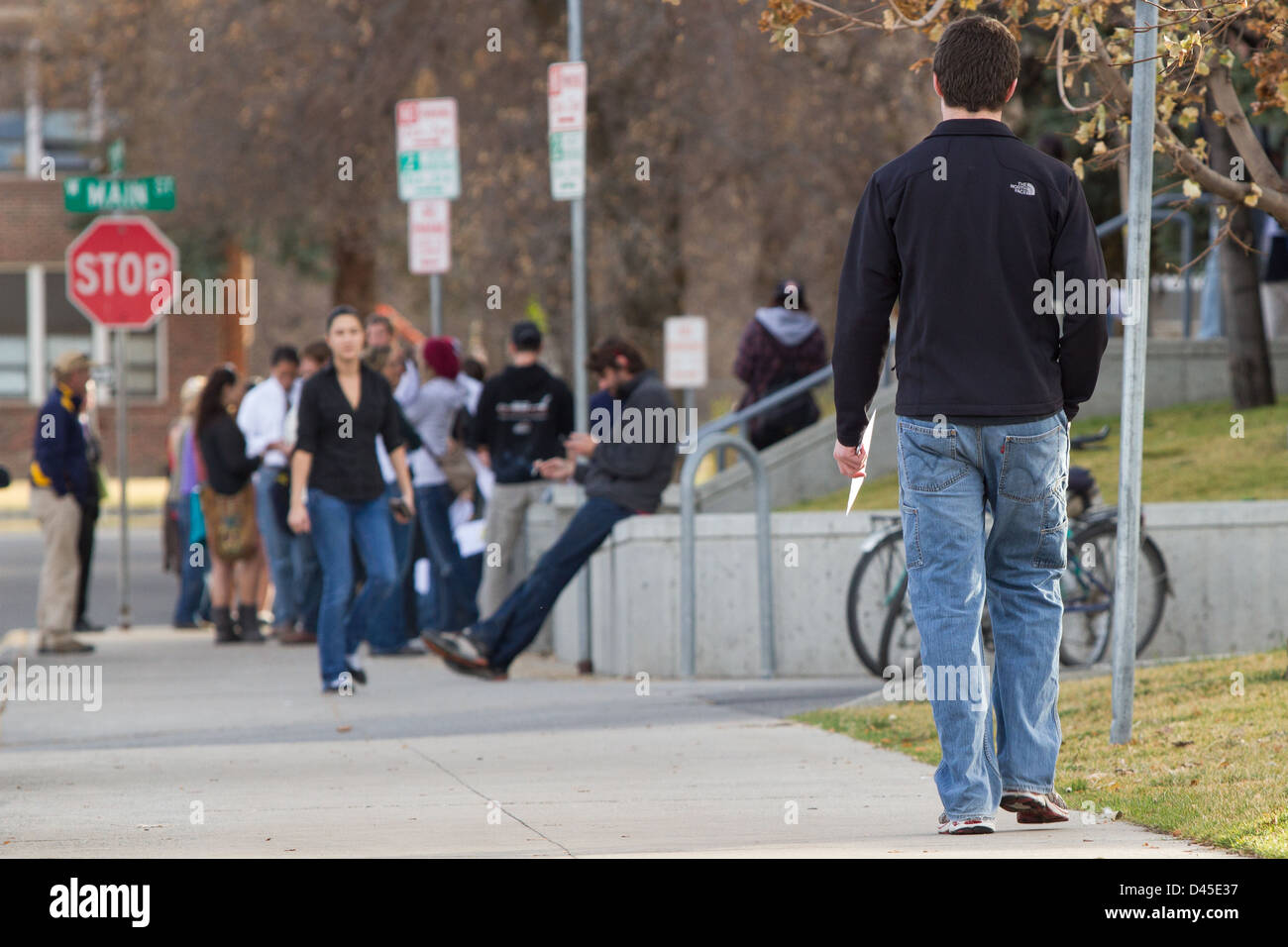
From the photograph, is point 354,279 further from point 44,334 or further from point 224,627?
point 224,627

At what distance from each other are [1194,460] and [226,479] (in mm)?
6165

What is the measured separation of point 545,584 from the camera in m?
10.6

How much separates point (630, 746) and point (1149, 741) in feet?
6.78

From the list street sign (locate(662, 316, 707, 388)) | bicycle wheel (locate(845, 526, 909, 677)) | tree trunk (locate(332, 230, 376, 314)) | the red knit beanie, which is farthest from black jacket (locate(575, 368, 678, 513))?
tree trunk (locate(332, 230, 376, 314))

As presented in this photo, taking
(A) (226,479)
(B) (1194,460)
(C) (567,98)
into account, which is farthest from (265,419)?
(B) (1194,460)

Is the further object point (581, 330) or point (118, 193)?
point (118, 193)

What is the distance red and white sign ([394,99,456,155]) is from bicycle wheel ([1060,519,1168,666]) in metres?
5.99

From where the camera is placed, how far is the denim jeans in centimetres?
1335

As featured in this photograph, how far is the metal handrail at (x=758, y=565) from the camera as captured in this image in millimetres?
10633

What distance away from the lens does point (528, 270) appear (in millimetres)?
21828

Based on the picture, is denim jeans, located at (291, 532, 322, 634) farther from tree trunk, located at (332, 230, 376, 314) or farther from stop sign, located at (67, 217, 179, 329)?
tree trunk, located at (332, 230, 376, 314)

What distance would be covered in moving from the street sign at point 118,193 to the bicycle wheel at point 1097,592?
796 centimetres

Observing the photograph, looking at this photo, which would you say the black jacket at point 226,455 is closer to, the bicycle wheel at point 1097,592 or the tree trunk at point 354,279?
the bicycle wheel at point 1097,592
